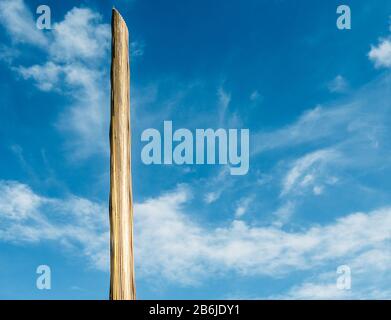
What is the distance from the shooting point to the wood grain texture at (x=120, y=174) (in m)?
3.85

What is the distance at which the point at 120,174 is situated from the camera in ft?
13.3

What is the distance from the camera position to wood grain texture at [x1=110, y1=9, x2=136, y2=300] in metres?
3.85
